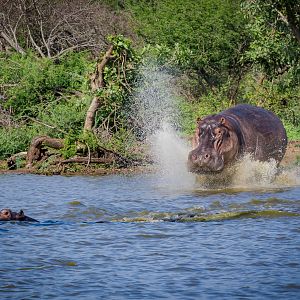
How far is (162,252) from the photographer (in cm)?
748

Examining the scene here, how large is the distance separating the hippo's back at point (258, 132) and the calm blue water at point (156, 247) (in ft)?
3.94

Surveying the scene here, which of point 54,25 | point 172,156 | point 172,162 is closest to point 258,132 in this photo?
point 172,162

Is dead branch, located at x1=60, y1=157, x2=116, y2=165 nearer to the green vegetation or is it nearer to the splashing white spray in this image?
the green vegetation

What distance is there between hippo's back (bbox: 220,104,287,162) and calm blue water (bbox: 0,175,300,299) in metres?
1.20

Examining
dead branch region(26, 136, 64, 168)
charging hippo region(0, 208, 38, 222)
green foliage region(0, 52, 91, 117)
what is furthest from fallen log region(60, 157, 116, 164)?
charging hippo region(0, 208, 38, 222)

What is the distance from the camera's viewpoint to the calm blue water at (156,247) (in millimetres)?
6141

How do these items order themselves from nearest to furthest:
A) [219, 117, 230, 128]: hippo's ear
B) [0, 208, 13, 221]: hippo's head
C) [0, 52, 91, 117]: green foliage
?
1. [0, 208, 13, 221]: hippo's head
2. [219, 117, 230, 128]: hippo's ear
3. [0, 52, 91, 117]: green foliage

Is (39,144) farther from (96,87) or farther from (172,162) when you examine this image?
(172,162)

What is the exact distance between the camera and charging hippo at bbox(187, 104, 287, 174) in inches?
478

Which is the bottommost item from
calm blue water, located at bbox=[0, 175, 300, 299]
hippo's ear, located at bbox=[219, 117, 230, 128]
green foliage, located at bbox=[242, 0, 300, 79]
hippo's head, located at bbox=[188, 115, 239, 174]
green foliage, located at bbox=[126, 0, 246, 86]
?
calm blue water, located at bbox=[0, 175, 300, 299]

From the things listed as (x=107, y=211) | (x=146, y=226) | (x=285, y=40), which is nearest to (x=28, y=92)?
(x=285, y=40)

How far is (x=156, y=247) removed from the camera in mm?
7723

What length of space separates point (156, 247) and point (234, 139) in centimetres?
523

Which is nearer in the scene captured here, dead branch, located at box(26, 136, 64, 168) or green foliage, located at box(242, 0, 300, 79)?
dead branch, located at box(26, 136, 64, 168)
